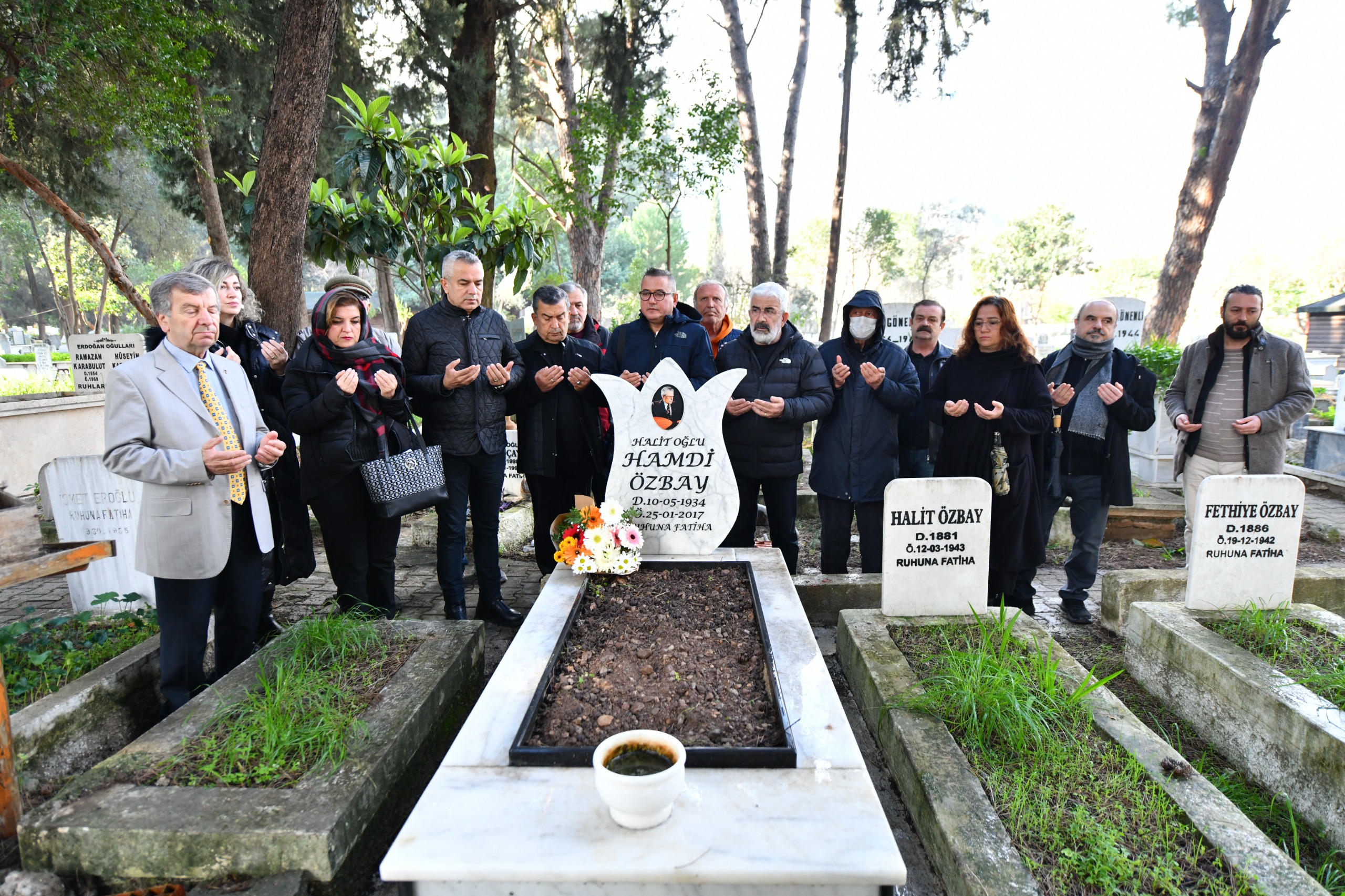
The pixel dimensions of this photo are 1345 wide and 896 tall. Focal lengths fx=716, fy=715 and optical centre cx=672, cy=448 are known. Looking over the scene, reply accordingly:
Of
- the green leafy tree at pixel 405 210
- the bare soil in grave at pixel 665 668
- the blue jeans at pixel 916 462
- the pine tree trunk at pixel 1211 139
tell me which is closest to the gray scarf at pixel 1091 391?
the blue jeans at pixel 916 462

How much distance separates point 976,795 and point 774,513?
7.17 ft

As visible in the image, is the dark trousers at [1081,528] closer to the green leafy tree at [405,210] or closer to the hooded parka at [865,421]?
the hooded parka at [865,421]

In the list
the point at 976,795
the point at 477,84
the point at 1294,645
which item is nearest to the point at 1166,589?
the point at 1294,645

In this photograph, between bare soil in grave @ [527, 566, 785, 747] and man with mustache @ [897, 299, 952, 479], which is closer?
bare soil in grave @ [527, 566, 785, 747]

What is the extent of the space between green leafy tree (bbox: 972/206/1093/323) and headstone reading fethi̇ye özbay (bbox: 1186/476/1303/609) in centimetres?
4013

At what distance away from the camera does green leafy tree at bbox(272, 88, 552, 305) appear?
510 centimetres

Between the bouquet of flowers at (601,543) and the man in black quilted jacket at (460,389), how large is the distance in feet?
1.97

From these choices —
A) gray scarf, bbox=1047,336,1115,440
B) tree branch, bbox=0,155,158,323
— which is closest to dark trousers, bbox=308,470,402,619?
gray scarf, bbox=1047,336,1115,440

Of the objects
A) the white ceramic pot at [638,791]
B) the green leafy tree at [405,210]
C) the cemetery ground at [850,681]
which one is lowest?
the cemetery ground at [850,681]

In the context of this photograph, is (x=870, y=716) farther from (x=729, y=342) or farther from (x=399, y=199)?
(x=399, y=199)

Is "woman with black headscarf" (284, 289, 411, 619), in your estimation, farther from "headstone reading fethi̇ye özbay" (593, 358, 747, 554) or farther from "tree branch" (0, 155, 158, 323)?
"tree branch" (0, 155, 158, 323)

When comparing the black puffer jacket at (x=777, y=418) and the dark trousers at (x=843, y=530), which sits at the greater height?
the black puffer jacket at (x=777, y=418)

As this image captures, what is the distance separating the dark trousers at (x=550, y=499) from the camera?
4.15 metres

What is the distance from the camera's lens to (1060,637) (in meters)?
3.75
